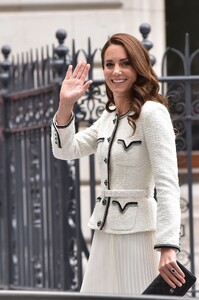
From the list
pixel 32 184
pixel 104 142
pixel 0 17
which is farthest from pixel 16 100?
pixel 104 142

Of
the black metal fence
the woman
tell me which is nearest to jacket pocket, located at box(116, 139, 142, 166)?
the woman

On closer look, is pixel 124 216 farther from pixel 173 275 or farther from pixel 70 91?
pixel 70 91

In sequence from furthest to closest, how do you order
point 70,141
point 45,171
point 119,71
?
point 45,171, point 70,141, point 119,71

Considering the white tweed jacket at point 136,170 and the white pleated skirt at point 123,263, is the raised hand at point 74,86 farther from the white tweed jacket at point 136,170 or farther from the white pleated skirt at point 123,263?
the white pleated skirt at point 123,263

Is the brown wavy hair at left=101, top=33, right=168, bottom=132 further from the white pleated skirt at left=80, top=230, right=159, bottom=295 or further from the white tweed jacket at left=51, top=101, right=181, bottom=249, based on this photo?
the white pleated skirt at left=80, top=230, right=159, bottom=295

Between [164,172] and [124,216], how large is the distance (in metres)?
0.33

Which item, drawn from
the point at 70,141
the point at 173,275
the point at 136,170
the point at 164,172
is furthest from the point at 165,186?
the point at 70,141

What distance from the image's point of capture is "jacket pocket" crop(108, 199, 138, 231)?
4543 millimetres

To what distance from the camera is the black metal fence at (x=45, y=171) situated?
25.0 feet

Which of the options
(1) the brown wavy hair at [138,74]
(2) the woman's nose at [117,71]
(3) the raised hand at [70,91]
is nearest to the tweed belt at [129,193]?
(1) the brown wavy hair at [138,74]

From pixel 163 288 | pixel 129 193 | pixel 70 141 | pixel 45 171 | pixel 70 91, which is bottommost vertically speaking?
pixel 163 288

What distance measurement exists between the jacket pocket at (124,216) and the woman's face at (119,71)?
1.54 ft

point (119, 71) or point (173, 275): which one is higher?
point (119, 71)

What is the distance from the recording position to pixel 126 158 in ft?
14.8
